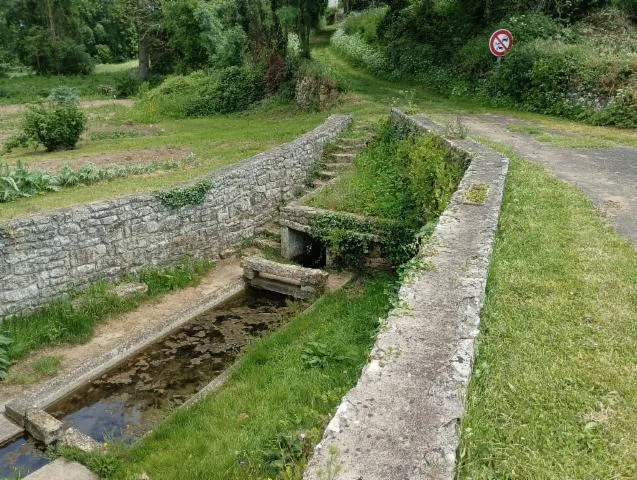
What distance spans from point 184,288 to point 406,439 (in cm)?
790

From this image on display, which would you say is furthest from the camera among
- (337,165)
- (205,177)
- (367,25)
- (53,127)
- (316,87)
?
(367,25)

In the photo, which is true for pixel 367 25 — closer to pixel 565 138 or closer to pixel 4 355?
pixel 565 138

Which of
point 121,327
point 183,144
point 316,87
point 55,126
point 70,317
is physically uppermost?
point 316,87

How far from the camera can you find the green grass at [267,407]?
5012mm

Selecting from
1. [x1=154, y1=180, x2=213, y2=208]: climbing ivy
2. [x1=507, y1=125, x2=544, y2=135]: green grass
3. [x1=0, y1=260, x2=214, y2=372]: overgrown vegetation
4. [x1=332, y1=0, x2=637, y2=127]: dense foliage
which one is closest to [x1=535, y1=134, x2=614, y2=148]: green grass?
[x1=507, y1=125, x2=544, y2=135]: green grass

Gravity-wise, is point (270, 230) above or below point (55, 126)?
below

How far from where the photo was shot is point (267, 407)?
6.28 m

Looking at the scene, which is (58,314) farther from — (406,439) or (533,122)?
(533,122)

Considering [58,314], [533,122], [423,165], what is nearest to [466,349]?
[423,165]

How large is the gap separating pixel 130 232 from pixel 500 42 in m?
12.3

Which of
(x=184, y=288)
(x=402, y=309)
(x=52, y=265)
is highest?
(x=402, y=309)

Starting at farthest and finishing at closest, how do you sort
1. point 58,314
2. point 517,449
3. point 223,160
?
point 223,160, point 58,314, point 517,449

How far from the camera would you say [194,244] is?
1093 cm

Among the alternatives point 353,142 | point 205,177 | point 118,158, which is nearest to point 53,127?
point 118,158
